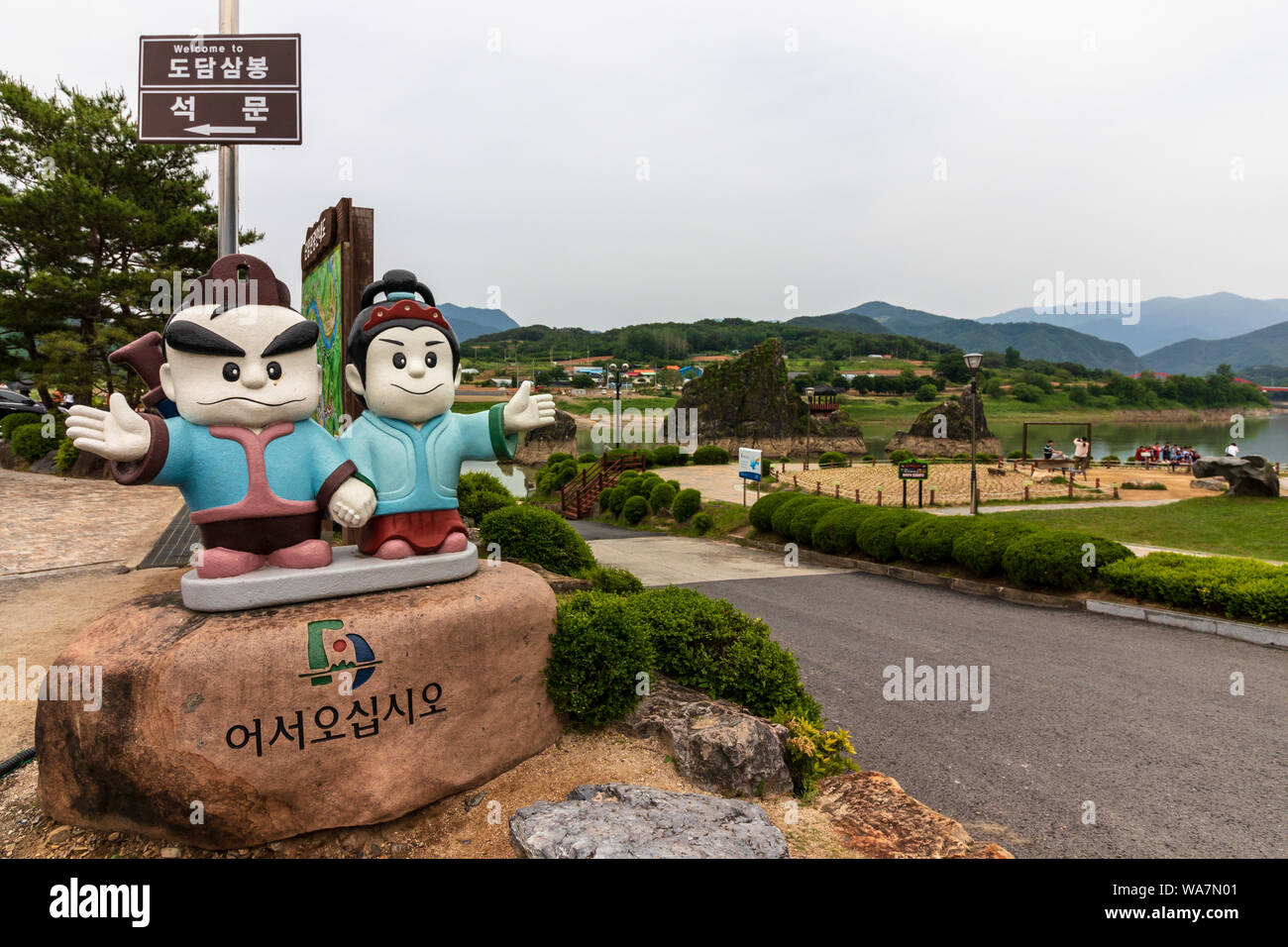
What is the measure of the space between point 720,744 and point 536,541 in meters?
5.02

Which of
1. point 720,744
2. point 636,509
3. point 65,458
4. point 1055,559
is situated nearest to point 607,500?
point 636,509

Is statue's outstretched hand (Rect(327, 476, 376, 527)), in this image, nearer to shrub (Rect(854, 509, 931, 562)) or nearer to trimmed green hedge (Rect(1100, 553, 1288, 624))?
trimmed green hedge (Rect(1100, 553, 1288, 624))

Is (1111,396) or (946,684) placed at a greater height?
(1111,396)

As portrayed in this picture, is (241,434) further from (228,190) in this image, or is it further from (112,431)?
(228,190)

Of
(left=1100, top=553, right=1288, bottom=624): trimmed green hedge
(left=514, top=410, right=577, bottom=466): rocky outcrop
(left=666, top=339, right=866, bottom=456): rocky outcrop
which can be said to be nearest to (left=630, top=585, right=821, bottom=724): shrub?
(left=1100, top=553, right=1288, bottom=624): trimmed green hedge

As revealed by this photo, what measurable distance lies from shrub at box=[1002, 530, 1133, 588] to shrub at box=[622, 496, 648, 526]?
14681mm

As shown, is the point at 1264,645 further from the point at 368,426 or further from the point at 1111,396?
the point at 1111,396

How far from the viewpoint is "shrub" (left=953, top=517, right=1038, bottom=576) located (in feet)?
42.5

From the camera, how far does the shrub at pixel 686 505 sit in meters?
24.0

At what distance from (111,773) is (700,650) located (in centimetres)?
380

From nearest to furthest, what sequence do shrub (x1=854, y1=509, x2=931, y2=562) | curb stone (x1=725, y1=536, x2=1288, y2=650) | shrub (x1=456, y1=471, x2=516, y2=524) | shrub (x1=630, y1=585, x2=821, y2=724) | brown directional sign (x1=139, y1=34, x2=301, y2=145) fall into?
shrub (x1=630, y1=585, x2=821, y2=724), brown directional sign (x1=139, y1=34, x2=301, y2=145), curb stone (x1=725, y1=536, x2=1288, y2=650), shrub (x1=456, y1=471, x2=516, y2=524), shrub (x1=854, y1=509, x2=931, y2=562)

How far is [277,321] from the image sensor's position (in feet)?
14.8

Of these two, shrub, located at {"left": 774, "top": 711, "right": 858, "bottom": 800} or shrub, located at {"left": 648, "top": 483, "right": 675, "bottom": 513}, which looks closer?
shrub, located at {"left": 774, "top": 711, "right": 858, "bottom": 800}

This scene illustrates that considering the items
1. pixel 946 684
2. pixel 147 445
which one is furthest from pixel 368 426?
pixel 946 684
